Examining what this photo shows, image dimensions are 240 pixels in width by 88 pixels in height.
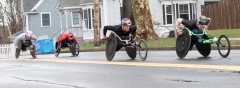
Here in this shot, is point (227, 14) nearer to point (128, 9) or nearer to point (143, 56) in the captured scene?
point (128, 9)

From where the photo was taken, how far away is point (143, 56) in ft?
50.5

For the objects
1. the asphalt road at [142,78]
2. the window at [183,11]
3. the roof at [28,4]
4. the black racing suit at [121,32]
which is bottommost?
the asphalt road at [142,78]

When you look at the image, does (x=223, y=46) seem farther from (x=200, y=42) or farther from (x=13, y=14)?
(x=13, y=14)

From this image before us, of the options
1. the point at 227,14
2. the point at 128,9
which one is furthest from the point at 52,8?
the point at 227,14

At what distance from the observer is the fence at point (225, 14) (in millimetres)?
36031

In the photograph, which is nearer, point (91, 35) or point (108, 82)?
Result: point (108, 82)

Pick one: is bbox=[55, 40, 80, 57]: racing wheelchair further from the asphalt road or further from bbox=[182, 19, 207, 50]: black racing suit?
the asphalt road

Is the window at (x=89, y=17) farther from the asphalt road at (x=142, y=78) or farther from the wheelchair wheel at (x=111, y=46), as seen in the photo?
the asphalt road at (x=142, y=78)

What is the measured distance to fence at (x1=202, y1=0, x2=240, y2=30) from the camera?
36.0 meters

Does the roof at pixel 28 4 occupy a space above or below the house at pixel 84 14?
above

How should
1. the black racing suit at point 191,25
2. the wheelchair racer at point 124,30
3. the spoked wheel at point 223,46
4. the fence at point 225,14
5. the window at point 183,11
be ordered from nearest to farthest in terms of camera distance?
the spoked wheel at point 223,46 < the black racing suit at point 191,25 < the wheelchair racer at point 124,30 < the fence at point 225,14 < the window at point 183,11

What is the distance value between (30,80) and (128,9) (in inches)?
1068

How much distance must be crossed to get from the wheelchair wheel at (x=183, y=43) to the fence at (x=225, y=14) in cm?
2184

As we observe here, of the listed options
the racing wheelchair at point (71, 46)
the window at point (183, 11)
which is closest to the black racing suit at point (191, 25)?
the racing wheelchair at point (71, 46)
